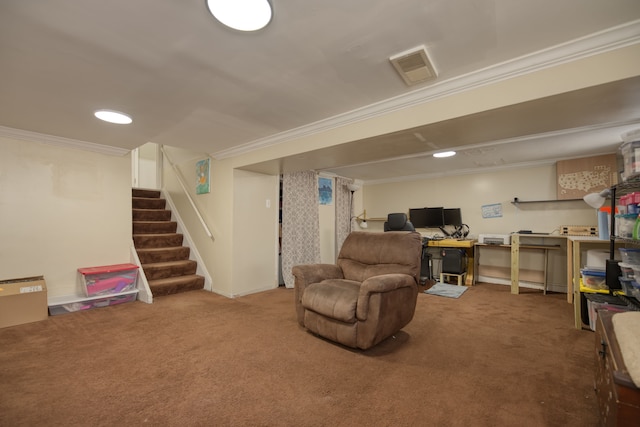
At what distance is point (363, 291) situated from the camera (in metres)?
2.15

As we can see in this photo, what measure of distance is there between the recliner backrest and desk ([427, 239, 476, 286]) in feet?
7.14

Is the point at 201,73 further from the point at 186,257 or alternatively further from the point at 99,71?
the point at 186,257

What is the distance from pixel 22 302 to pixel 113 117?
207 cm

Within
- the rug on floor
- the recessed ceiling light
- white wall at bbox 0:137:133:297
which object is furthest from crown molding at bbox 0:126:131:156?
the rug on floor

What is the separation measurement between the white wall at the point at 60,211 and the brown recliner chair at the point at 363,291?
9.14 feet

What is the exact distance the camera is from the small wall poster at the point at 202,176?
430cm

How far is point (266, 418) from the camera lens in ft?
4.88

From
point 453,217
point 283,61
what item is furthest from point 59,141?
point 453,217

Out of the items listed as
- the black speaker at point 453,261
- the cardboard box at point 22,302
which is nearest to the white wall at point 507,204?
the black speaker at point 453,261

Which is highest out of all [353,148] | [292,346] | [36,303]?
[353,148]

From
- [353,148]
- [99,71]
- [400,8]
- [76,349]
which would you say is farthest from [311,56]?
[76,349]

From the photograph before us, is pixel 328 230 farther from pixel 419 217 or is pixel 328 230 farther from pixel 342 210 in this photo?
pixel 419 217

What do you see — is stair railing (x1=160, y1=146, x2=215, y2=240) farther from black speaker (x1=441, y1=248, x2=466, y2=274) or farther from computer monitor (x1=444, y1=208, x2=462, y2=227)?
computer monitor (x1=444, y1=208, x2=462, y2=227)

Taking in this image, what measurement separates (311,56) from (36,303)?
3593 millimetres
